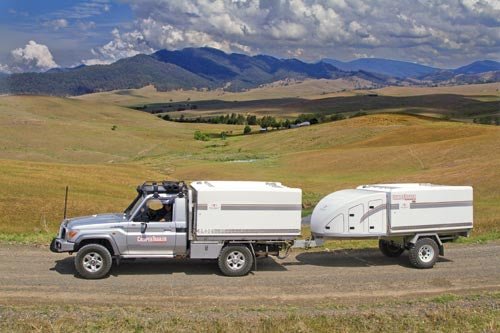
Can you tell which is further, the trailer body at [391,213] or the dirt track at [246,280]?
the trailer body at [391,213]

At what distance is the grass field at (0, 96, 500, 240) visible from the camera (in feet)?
116

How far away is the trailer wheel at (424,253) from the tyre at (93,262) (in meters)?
9.54

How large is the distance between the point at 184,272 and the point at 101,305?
13.3 feet

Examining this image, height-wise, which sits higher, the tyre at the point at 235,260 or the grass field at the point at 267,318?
the tyre at the point at 235,260

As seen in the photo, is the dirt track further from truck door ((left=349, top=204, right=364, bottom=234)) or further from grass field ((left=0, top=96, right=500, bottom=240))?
grass field ((left=0, top=96, right=500, bottom=240))

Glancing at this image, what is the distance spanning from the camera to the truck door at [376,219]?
19.6 metres

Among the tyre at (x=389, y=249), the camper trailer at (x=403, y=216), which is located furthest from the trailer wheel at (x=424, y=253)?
the tyre at (x=389, y=249)

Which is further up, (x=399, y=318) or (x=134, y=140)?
(x=134, y=140)

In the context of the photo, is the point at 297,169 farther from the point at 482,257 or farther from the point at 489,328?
the point at 489,328

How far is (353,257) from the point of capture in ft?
70.6

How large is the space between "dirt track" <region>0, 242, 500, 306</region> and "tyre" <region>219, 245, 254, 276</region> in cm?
30

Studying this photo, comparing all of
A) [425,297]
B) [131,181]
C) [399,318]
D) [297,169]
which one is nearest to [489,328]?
[399,318]

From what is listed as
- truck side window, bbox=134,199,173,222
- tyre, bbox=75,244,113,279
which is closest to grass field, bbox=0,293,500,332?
tyre, bbox=75,244,113,279

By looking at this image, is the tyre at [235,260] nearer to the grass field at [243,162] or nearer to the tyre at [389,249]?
the tyre at [389,249]
